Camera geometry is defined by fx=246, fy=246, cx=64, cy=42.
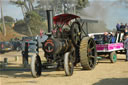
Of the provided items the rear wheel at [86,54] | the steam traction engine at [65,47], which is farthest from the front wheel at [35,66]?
the rear wheel at [86,54]

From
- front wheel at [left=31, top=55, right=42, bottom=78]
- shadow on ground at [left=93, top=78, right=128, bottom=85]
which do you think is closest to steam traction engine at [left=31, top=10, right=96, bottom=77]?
front wheel at [left=31, top=55, right=42, bottom=78]

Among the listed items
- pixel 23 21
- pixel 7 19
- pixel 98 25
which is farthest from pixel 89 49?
pixel 7 19

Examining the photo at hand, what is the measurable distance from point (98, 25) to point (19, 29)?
15.6 metres

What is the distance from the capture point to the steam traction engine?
870cm

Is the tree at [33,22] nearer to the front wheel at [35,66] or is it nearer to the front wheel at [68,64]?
the front wheel at [35,66]

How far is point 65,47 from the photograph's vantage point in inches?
365

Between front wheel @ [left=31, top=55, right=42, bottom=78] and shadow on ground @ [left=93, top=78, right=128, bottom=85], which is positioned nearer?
shadow on ground @ [left=93, top=78, right=128, bottom=85]

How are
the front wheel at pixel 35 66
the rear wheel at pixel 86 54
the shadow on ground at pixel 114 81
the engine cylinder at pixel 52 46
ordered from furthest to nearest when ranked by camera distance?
the rear wheel at pixel 86 54 → the engine cylinder at pixel 52 46 → the front wheel at pixel 35 66 → the shadow on ground at pixel 114 81

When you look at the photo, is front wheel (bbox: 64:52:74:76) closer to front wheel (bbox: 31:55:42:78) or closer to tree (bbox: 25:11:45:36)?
front wheel (bbox: 31:55:42:78)

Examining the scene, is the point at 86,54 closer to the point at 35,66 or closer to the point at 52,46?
the point at 52,46

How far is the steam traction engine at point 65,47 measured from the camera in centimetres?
870

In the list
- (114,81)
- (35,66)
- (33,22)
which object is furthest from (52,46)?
(33,22)

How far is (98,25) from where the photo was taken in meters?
40.6

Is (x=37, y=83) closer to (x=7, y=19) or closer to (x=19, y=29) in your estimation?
(x=19, y=29)
